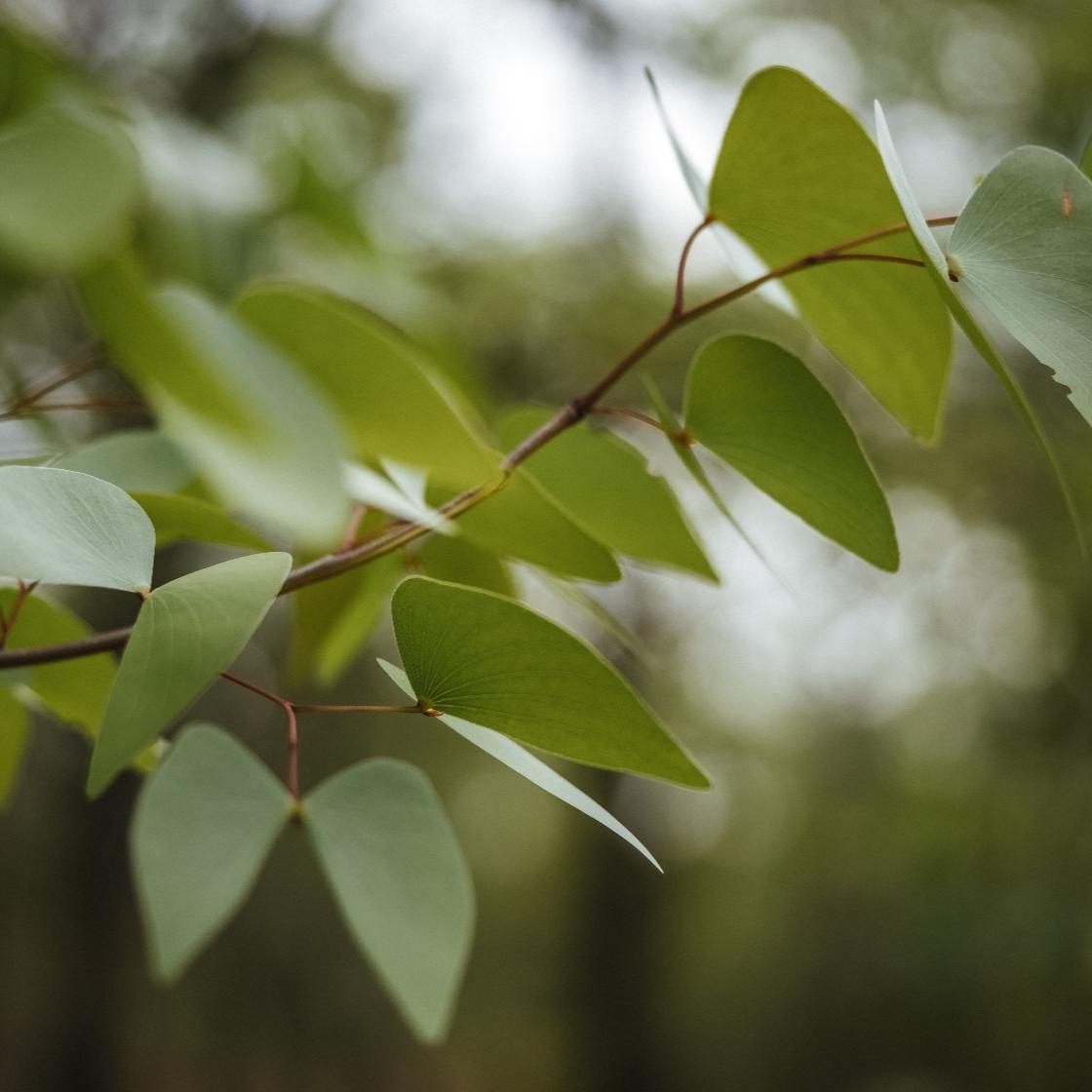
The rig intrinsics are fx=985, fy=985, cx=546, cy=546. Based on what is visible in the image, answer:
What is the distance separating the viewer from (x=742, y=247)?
21cm

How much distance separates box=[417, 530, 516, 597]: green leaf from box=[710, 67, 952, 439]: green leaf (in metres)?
0.09

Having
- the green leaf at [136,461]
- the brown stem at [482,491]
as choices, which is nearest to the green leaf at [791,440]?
the brown stem at [482,491]

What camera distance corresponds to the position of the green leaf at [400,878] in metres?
0.14

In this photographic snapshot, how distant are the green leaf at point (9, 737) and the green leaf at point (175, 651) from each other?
0.42 feet

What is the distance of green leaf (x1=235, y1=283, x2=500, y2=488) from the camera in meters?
0.13

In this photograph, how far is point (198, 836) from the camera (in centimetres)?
14

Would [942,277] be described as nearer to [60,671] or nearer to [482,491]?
[482,491]

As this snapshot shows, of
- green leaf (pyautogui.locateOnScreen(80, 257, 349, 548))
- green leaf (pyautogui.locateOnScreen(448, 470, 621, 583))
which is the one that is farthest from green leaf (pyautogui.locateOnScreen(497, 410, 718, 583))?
green leaf (pyautogui.locateOnScreen(80, 257, 349, 548))

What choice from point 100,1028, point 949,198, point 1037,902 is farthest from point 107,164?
point 1037,902

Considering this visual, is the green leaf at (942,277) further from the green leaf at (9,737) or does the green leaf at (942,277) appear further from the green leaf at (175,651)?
the green leaf at (9,737)

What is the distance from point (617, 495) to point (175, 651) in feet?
0.35

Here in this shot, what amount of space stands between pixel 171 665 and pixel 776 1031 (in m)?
3.81

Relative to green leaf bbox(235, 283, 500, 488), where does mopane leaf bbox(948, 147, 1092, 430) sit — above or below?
above

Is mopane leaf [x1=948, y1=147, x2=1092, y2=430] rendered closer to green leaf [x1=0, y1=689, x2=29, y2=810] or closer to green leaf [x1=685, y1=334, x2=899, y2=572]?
green leaf [x1=685, y1=334, x2=899, y2=572]
